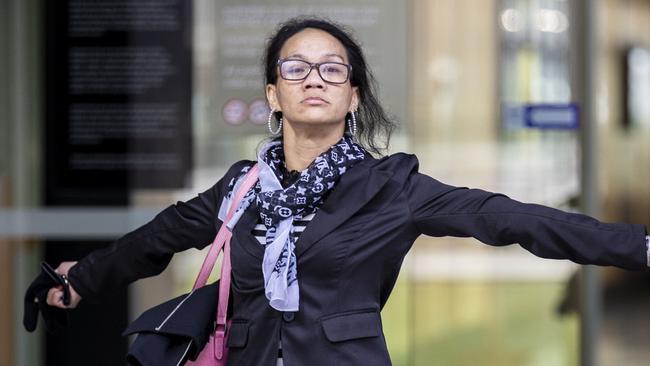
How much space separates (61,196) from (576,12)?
268 centimetres

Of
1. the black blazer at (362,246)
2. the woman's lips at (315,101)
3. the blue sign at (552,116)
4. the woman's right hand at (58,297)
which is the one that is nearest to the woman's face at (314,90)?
the woman's lips at (315,101)

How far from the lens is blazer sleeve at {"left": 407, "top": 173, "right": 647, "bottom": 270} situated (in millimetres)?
2758

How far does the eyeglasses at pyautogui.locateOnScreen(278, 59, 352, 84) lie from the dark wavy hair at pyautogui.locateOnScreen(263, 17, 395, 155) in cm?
7

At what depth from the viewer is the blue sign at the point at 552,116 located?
5.67m

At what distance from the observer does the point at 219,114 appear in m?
5.60

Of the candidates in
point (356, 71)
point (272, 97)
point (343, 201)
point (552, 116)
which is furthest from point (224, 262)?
point (552, 116)

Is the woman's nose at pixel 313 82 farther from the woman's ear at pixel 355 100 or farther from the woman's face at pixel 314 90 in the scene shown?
the woman's ear at pixel 355 100

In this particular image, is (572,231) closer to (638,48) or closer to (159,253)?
(159,253)

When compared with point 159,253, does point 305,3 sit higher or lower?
higher

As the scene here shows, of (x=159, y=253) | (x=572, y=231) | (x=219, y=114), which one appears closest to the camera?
(x=572, y=231)

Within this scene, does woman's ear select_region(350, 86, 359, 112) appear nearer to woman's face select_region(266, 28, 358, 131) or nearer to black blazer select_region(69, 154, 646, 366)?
woman's face select_region(266, 28, 358, 131)

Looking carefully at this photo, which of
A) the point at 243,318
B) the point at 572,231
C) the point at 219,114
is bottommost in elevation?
the point at 243,318

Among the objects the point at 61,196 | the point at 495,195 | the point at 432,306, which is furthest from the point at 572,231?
the point at 61,196

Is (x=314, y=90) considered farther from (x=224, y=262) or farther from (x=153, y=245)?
(x=153, y=245)
